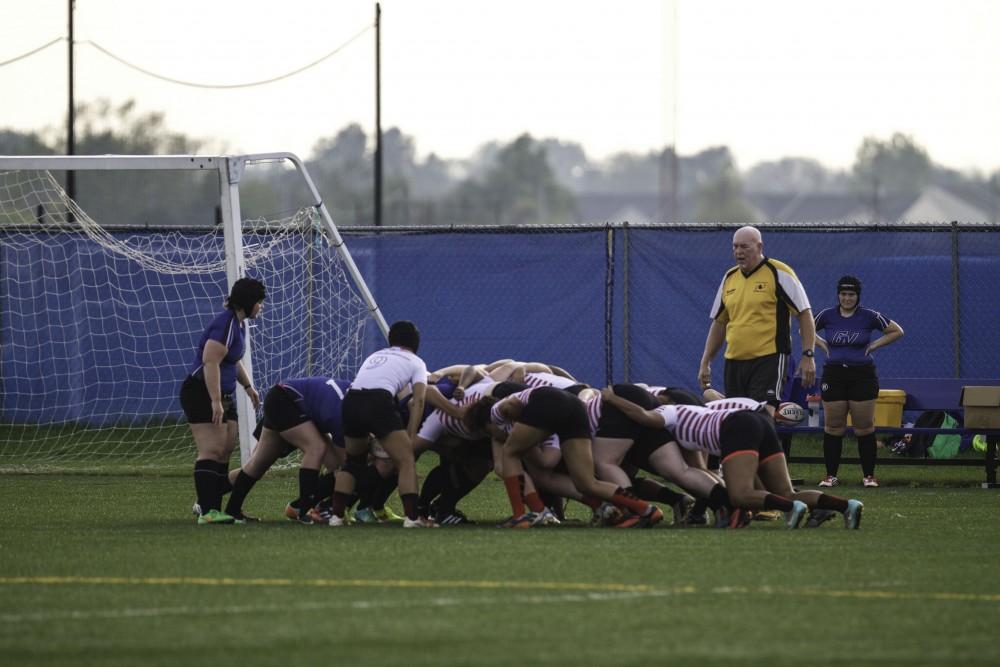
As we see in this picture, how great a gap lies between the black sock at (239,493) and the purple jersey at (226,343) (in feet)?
2.15

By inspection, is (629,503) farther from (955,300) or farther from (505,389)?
(955,300)

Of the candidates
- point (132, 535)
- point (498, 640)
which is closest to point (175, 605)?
point (498, 640)

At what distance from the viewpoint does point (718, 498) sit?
1161cm

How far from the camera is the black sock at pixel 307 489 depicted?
39.7 ft

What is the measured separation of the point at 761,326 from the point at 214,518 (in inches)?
179

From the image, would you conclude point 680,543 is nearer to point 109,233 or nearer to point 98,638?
point 98,638

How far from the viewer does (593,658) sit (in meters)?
6.23

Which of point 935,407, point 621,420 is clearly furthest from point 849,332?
point 621,420

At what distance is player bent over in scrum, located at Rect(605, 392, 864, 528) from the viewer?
11195 mm

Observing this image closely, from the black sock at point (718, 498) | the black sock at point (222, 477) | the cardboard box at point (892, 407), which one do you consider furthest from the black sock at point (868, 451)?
the black sock at point (222, 477)

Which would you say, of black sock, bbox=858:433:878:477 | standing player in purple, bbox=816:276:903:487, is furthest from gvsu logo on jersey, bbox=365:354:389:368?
black sock, bbox=858:433:878:477

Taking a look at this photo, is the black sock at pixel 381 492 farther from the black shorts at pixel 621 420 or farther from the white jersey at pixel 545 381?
the black shorts at pixel 621 420

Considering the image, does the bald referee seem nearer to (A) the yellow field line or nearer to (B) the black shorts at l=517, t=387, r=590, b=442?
(B) the black shorts at l=517, t=387, r=590, b=442

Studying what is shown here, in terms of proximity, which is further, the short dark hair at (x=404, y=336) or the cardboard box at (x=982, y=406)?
the cardboard box at (x=982, y=406)
